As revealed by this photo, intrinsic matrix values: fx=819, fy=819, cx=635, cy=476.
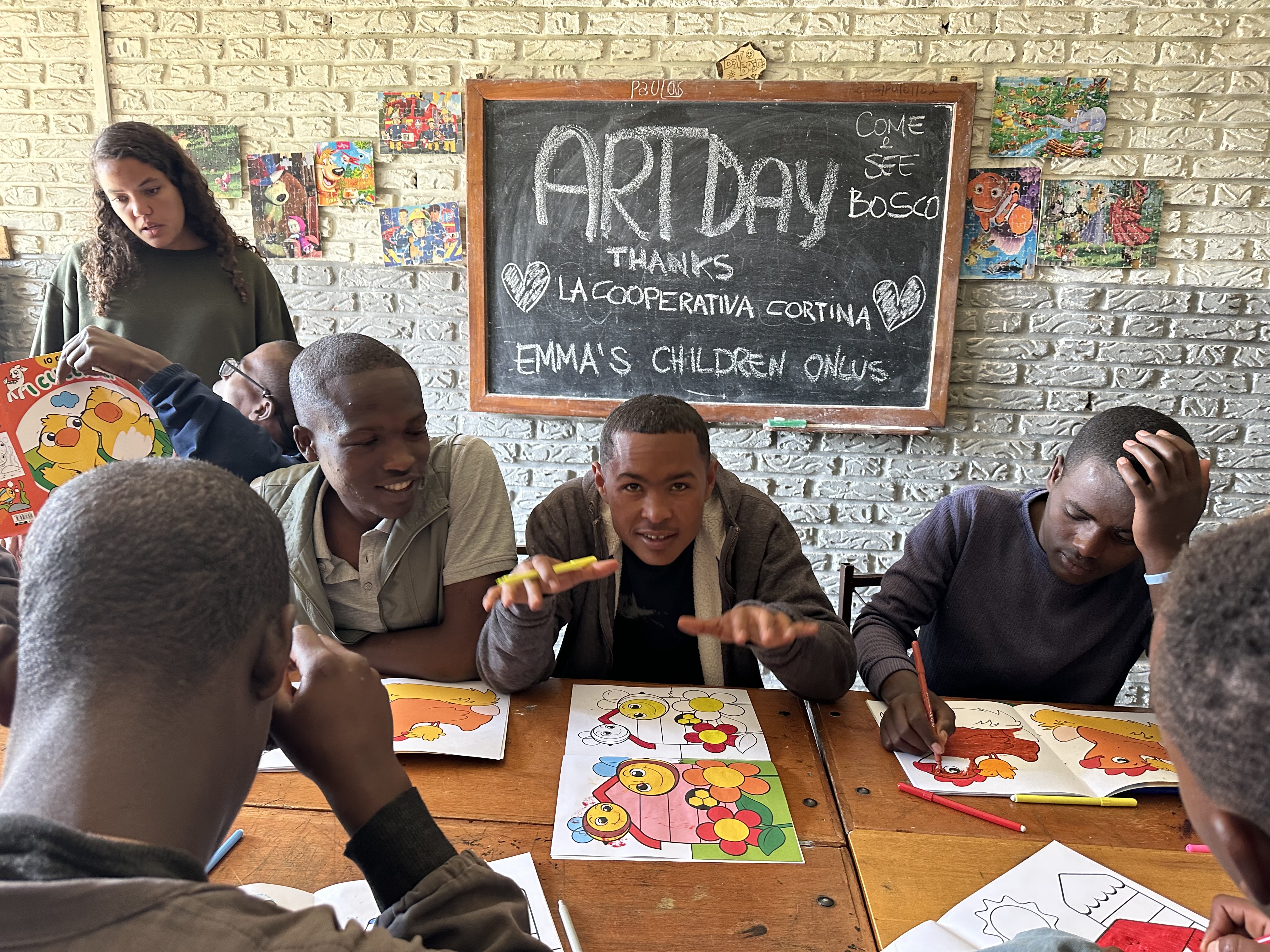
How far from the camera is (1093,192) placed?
268cm

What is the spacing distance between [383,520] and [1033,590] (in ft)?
4.23

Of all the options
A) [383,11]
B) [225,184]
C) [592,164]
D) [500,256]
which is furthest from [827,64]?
[225,184]

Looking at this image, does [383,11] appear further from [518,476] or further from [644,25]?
[518,476]

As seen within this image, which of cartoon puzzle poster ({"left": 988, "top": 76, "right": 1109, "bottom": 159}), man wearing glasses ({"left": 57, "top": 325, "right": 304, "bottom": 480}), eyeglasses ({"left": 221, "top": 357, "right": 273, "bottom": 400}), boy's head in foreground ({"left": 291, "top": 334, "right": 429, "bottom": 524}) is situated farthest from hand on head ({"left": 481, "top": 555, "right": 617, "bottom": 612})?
cartoon puzzle poster ({"left": 988, "top": 76, "right": 1109, "bottom": 159})

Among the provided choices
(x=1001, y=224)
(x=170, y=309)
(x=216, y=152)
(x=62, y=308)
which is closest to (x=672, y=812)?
(x=170, y=309)

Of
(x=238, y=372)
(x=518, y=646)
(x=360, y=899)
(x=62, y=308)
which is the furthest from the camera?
(x=62, y=308)

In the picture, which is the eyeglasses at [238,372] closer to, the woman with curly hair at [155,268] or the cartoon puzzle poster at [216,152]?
the woman with curly hair at [155,268]

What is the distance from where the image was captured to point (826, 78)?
106 inches

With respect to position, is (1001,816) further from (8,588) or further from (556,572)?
(8,588)

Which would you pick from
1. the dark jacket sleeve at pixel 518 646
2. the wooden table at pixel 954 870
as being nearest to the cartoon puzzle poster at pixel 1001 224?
the dark jacket sleeve at pixel 518 646

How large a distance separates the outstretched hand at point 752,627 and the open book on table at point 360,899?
17.0 inches

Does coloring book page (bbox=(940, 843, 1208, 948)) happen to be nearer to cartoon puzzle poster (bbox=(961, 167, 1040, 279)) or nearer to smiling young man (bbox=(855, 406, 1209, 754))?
smiling young man (bbox=(855, 406, 1209, 754))

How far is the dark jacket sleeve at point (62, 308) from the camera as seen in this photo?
2.19 meters

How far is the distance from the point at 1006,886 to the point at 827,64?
2541 mm
